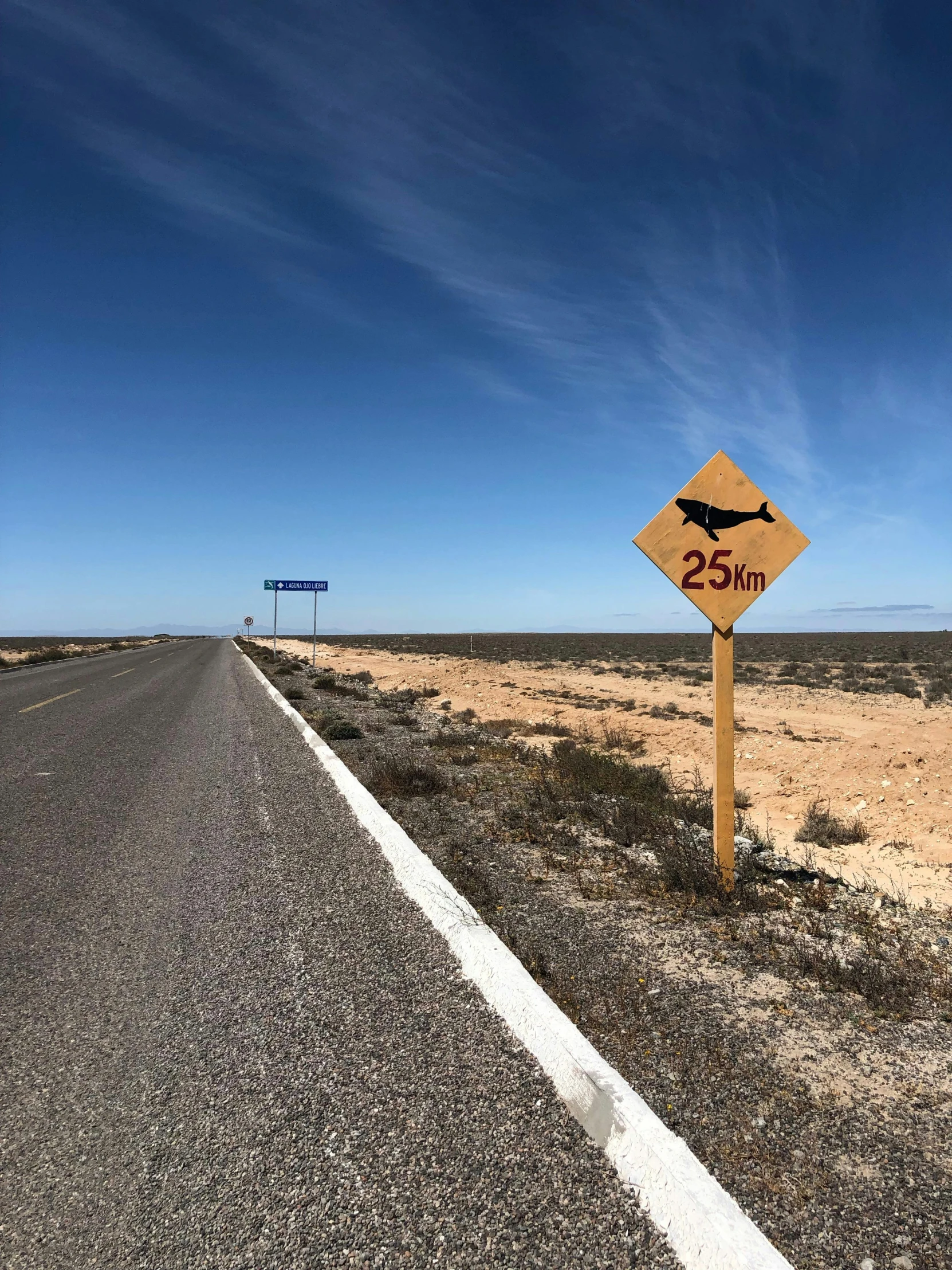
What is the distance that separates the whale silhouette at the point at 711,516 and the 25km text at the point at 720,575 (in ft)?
0.41

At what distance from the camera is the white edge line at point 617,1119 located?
5.21 ft

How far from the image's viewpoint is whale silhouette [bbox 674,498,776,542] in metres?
3.88

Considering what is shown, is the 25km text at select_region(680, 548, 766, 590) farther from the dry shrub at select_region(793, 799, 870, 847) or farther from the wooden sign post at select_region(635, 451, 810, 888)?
the dry shrub at select_region(793, 799, 870, 847)

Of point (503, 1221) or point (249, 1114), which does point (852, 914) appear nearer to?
point (503, 1221)

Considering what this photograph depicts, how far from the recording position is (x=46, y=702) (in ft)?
42.7

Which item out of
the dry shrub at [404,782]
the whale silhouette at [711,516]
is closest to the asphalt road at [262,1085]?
the dry shrub at [404,782]

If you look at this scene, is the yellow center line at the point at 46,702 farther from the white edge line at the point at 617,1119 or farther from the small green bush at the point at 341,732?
the white edge line at the point at 617,1119

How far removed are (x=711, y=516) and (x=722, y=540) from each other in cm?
16

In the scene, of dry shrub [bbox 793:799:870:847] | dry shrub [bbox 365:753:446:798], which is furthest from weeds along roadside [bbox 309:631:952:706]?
dry shrub [bbox 365:753:446:798]

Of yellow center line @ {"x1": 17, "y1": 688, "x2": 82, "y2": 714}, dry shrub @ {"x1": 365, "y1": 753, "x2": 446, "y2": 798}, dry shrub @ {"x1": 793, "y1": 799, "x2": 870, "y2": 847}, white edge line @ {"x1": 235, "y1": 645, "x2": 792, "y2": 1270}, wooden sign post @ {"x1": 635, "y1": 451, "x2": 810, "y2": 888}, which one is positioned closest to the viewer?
white edge line @ {"x1": 235, "y1": 645, "x2": 792, "y2": 1270}

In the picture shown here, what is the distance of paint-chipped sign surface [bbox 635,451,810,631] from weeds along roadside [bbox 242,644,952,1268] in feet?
5.60

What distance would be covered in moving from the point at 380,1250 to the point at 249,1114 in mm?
680

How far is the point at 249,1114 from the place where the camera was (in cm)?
209

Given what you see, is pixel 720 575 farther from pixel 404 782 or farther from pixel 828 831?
pixel 404 782
